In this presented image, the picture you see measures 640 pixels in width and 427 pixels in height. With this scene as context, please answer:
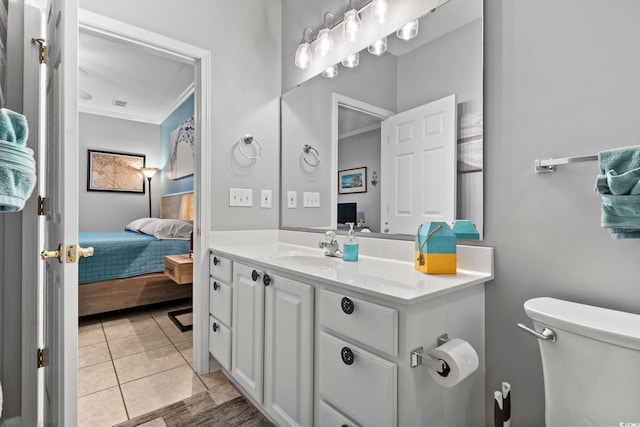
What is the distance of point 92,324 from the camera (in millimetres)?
2783

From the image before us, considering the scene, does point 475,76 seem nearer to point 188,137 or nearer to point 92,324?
point 92,324

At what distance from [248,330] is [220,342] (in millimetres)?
411

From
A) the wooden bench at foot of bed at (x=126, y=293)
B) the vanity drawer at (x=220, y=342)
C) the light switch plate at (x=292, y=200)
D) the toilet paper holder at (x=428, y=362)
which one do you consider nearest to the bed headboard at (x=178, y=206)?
the wooden bench at foot of bed at (x=126, y=293)

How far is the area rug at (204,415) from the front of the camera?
148 centimetres

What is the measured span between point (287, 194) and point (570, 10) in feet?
5.55

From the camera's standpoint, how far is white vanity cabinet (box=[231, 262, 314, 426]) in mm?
1182

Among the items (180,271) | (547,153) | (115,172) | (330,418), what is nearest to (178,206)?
(115,172)

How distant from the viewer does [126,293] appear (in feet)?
9.58

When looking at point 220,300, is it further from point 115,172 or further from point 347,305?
point 115,172

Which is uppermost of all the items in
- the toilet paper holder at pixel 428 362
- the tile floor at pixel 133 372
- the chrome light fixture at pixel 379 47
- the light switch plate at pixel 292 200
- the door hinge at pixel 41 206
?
the chrome light fixture at pixel 379 47

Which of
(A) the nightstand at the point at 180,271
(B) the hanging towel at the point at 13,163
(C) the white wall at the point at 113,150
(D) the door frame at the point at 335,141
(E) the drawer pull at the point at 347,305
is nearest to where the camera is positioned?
(B) the hanging towel at the point at 13,163

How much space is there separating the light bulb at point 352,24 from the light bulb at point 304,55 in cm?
35

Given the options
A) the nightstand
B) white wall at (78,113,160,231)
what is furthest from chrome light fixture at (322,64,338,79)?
white wall at (78,113,160,231)

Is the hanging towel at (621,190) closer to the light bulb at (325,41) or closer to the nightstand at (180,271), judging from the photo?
the light bulb at (325,41)
